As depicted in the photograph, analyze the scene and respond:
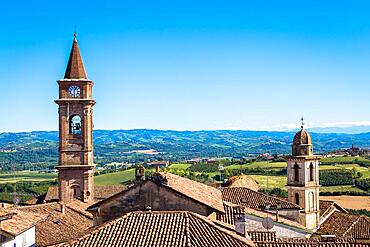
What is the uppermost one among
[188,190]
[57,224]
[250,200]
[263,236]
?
[188,190]

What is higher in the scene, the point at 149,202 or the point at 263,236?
the point at 149,202

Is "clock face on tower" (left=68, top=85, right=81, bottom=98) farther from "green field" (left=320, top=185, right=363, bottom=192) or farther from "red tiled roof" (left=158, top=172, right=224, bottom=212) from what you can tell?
"green field" (left=320, top=185, right=363, bottom=192)

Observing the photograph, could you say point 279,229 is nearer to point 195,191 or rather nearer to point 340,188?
point 195,191

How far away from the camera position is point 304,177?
4503 centimetres

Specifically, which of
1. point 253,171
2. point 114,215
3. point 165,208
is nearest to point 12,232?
point 114,215

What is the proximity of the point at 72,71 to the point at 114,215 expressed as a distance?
86.2ft

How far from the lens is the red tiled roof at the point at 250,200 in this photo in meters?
38.4

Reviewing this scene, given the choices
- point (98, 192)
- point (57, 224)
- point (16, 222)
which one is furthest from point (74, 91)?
point (16, 222)

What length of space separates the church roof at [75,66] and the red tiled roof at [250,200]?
18.1 meters

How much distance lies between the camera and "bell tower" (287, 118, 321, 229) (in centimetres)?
4484

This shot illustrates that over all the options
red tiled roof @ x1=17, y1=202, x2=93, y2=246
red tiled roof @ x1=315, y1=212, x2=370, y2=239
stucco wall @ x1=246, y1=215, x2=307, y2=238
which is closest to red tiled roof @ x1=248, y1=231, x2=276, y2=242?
stucco wall @ x1=246, y1=215, x2=307, y2=238

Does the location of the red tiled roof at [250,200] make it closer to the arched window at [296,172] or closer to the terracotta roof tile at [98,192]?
the arched window at [296,172]

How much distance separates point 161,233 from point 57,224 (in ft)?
57.6

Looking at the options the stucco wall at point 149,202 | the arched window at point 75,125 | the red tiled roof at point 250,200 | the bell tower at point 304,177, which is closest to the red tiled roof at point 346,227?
the bell tower at point 304,177
